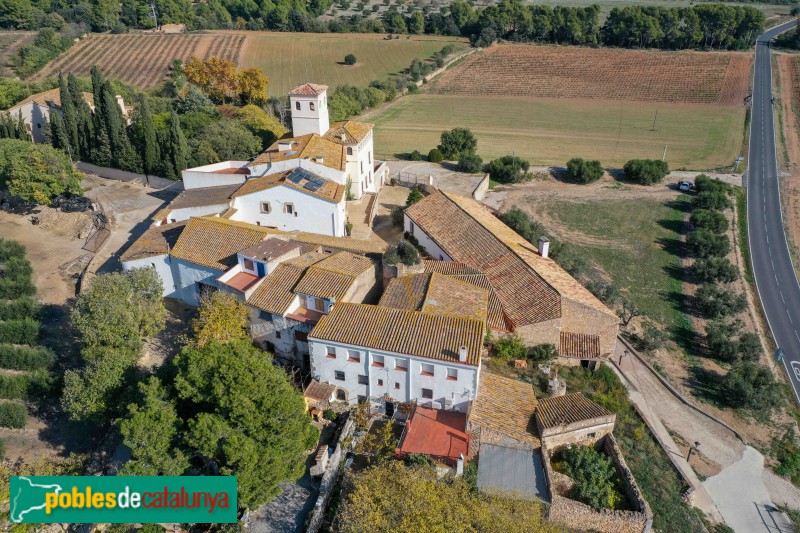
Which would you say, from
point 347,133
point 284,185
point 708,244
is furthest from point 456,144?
point 284,185

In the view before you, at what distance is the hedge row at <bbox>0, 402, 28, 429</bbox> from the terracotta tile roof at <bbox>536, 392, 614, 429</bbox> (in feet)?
94.5

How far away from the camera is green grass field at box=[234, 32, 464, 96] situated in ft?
381

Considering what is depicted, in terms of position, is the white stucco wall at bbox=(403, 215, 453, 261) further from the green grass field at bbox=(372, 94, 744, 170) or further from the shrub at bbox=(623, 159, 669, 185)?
the shrub at bbox=(623, 159, 669, 185)

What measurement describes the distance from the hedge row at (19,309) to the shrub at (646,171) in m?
66.1

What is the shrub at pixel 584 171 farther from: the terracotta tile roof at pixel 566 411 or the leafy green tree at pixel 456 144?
the terracotta tile roof at pixel 566 411

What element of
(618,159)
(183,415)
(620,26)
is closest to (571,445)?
(183,415)

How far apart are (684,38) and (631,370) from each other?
124620 mm

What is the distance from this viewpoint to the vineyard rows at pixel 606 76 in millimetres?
110875

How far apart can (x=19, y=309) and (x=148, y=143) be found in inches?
977

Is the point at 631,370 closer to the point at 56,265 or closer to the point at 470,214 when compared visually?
the point at 470,214

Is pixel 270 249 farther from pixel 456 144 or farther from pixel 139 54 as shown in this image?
pixel 139 54

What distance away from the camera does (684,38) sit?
5226 inches

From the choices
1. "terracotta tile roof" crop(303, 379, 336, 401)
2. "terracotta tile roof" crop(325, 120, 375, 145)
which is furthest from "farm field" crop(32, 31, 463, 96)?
"terracotta tile roof" crop(303, 379, 336, 401)

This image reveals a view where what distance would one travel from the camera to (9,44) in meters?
118
